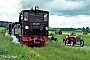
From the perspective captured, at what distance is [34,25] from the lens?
31.2 m

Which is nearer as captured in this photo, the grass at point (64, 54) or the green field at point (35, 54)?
the green field at point (35, 54)

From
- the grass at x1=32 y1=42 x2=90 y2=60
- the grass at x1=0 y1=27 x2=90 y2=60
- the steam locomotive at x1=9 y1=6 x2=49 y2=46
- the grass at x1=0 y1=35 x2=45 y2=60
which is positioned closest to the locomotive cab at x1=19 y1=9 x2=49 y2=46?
the steam locomotive at x1=9 y1=6 x2=49 y2=46

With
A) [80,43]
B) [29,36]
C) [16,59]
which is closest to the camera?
[16,59]

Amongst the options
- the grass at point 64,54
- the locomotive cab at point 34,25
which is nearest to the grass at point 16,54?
the grass at point 64,54

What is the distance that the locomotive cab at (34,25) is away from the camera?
30.8 m

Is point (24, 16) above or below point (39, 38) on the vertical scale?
above

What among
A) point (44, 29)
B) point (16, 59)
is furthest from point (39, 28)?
point (16, 59)

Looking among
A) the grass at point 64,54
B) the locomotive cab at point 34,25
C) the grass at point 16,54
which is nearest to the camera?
the grass at point 16,54

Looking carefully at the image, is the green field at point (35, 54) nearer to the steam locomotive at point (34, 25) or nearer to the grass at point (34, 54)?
the grass at point (34, 54)

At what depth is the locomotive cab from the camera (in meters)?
30.8

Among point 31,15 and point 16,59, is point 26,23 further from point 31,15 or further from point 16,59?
point 16,59

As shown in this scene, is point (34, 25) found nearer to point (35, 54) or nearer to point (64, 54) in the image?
point (64, 54)

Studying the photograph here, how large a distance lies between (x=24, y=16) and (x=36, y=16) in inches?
50.7

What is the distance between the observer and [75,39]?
123ft
